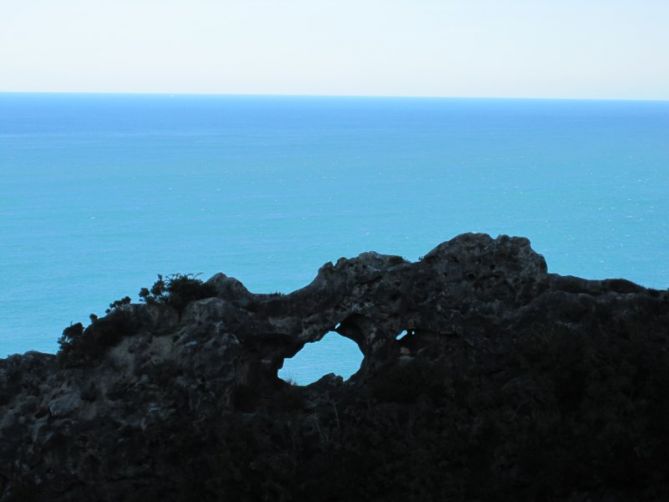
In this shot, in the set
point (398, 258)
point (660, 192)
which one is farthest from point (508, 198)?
point (398, 258)

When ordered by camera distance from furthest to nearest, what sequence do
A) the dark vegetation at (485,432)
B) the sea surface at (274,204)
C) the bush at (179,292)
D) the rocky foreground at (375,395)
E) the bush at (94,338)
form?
the sea surface at (274,204) → the bush at (179,292) → the bush at (94,338) → the rocky foreground at (375,395) → the dark vegetation at (485,432)

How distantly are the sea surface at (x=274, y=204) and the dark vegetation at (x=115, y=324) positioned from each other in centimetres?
3045

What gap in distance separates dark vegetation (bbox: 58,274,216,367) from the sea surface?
30.5 meters

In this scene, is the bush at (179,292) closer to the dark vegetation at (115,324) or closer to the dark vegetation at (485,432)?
the dark vegetation at (115,324)

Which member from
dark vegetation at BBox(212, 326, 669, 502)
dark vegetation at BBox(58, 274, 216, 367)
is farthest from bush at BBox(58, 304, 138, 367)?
dark vegetation at BBox(212, 326, 669, 502)

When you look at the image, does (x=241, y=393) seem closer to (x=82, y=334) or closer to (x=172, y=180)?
(x=82, y=334)

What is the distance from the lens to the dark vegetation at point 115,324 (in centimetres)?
1084

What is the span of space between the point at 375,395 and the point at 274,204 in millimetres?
65390

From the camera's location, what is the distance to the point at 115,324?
11.0 metres

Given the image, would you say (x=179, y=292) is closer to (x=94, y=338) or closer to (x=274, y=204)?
(x=94, y=338)

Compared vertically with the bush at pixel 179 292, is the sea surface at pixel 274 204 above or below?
below

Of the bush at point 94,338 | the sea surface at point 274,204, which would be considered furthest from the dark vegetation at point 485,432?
the sea surface at point 274,204

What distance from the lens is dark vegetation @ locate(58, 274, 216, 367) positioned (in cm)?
1084

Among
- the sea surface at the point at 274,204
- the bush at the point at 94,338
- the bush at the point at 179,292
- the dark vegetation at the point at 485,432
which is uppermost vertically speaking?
the bush at the point at 179,292
